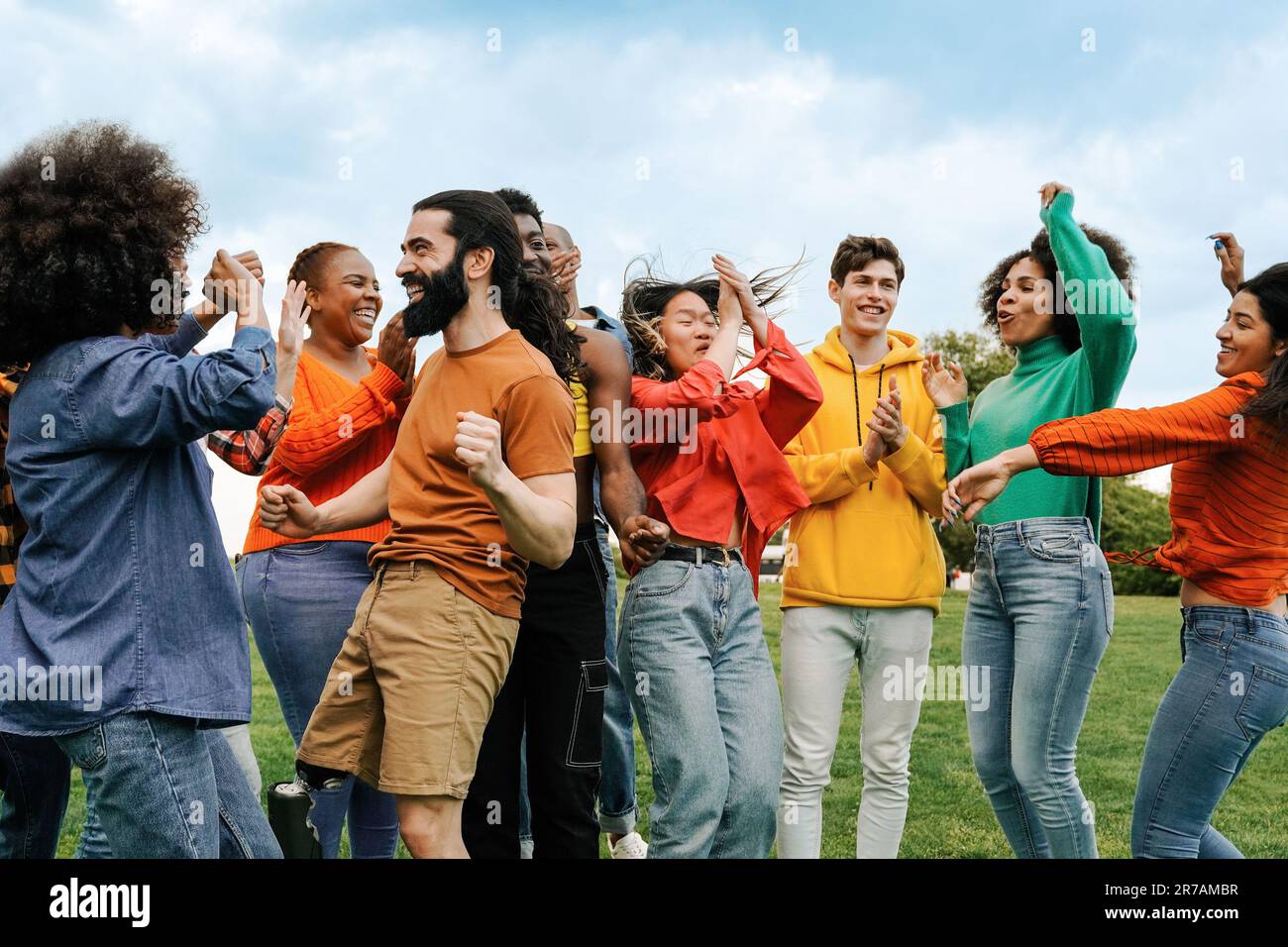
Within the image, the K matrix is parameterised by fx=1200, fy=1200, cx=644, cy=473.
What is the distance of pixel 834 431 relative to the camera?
193 inches

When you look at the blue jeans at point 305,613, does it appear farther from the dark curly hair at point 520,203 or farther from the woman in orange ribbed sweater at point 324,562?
the dark curly hair at point 520,203

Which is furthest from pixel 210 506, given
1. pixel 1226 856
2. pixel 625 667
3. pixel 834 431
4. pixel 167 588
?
pixel 1226 856

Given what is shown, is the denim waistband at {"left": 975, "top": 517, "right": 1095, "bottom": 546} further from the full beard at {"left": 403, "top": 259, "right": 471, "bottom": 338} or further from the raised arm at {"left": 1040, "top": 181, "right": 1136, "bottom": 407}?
the full beard at {"left": 403, "top": 259, "right": 471, "bottom": 338}

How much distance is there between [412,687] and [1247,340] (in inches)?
122

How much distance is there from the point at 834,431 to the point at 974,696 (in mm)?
1173

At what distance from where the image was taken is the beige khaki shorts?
3201mm

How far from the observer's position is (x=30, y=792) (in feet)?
12.5

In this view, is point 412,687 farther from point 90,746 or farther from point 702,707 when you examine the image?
point 702,707

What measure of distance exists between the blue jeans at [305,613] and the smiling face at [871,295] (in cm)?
221

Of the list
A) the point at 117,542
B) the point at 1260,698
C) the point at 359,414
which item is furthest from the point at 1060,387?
the point at 117,542

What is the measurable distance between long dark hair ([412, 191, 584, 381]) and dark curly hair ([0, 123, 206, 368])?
2.43ft

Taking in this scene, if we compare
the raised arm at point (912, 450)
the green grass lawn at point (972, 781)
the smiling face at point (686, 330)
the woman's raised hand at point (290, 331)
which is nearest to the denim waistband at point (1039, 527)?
the raised arm at point (912, 450)
